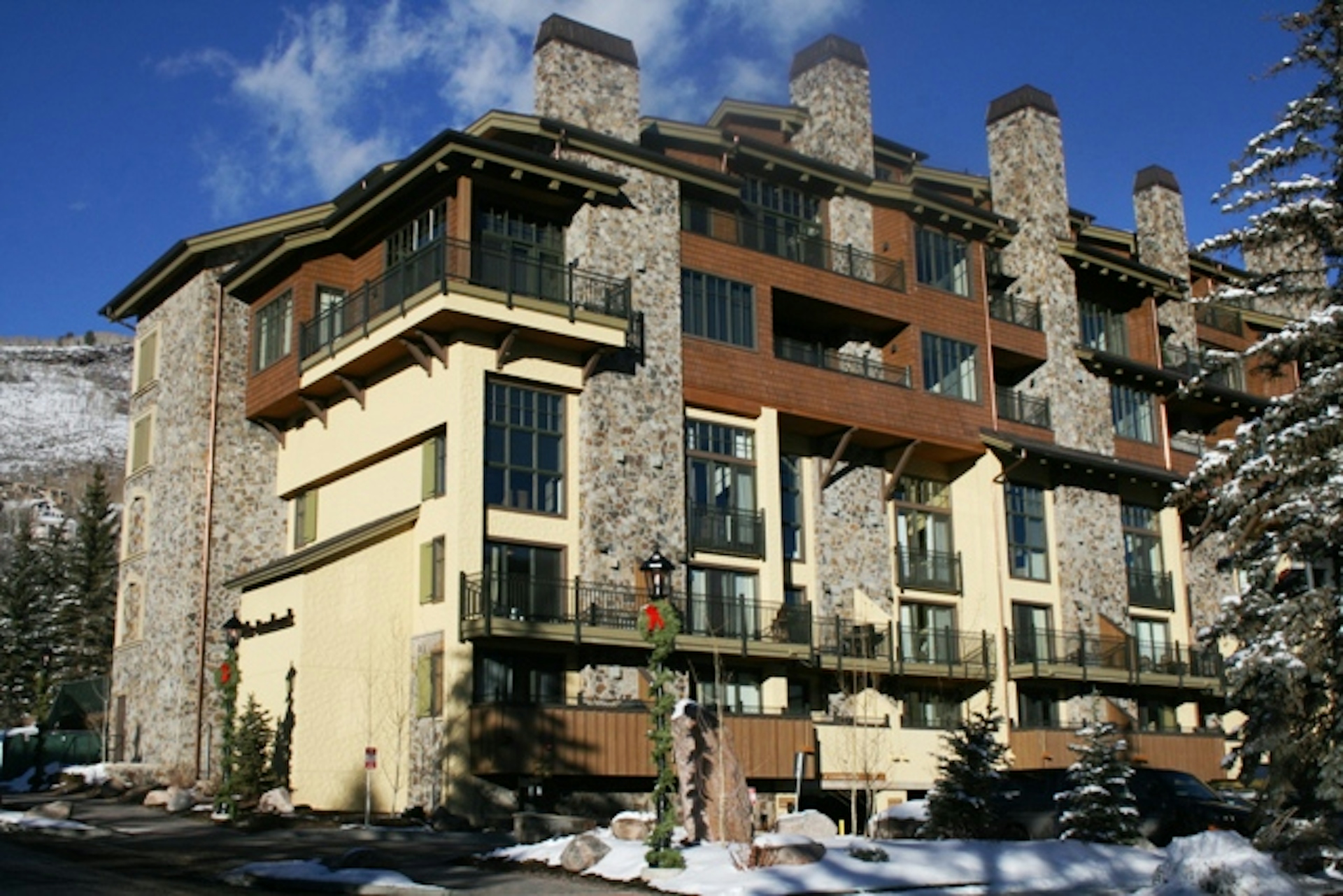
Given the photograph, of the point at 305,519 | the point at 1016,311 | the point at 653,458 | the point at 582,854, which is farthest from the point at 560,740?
the point at 1016,311

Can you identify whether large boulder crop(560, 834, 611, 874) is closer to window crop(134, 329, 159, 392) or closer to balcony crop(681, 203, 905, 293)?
balcony crop(681, 203, 905, 293)

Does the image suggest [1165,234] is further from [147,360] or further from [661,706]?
[661,706]

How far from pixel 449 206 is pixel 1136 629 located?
88.1 feet

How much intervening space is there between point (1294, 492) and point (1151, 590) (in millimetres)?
26629

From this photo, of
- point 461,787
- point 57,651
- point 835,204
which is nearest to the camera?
point 461,787

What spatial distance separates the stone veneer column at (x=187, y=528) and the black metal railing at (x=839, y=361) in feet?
48.5

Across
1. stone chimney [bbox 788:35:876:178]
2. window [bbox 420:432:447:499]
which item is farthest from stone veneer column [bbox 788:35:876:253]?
window [bbox 420:432:447:499]

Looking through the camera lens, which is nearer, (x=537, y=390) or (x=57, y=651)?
(x=537, y=390)

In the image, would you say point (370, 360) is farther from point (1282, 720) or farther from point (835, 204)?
point (1282, 720)

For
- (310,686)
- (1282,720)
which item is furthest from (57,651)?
(1282,720)

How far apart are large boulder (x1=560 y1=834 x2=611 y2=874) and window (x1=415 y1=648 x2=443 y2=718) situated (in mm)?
11092

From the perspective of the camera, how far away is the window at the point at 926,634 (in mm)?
41188

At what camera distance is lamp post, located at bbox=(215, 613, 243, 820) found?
30141mm

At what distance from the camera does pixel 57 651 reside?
73188 millimetres
